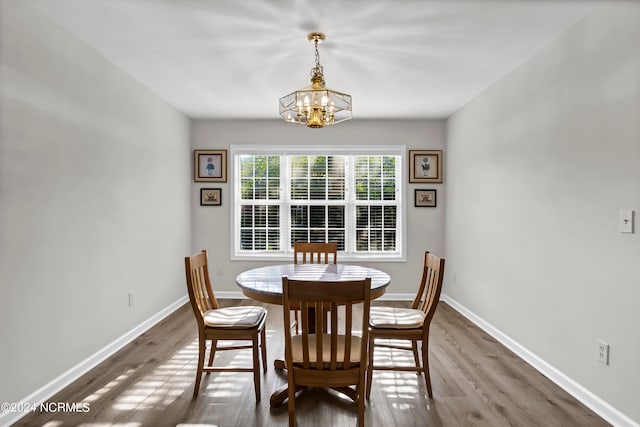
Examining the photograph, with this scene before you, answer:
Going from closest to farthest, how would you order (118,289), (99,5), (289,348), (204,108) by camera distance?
1. (289,348)
2. (99,5)
3. (118,289)
4. (204,108)

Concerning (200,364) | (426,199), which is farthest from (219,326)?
(426,199)

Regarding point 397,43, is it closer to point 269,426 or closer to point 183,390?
point 269,426

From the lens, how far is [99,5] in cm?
238

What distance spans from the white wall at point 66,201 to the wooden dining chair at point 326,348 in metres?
1.60

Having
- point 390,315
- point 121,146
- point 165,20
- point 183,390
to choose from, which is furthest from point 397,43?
point 183,390

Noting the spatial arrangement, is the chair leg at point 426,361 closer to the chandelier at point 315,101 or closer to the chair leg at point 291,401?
the chair leg at point 291,401

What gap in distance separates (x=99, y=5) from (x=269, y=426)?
264 cm

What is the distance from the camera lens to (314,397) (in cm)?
247

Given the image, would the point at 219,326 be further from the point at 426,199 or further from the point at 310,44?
the point at 426,199

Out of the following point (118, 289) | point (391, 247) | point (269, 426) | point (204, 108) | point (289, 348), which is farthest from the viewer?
point (391, 247)

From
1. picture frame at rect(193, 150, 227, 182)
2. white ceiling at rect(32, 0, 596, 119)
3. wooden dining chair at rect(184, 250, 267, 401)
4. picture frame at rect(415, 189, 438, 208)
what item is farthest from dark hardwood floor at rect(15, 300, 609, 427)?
picture frame at rect(193, 150, 227, 182)

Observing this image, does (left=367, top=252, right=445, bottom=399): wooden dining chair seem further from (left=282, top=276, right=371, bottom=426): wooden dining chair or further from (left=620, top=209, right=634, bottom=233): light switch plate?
(left=620, top=209, right=634, bottom=233): light switch plate

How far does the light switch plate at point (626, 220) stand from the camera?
2.13 meters

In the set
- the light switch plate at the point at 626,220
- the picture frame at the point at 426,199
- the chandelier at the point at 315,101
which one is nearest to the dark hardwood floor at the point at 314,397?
the light switch plate at the point at 626,220
